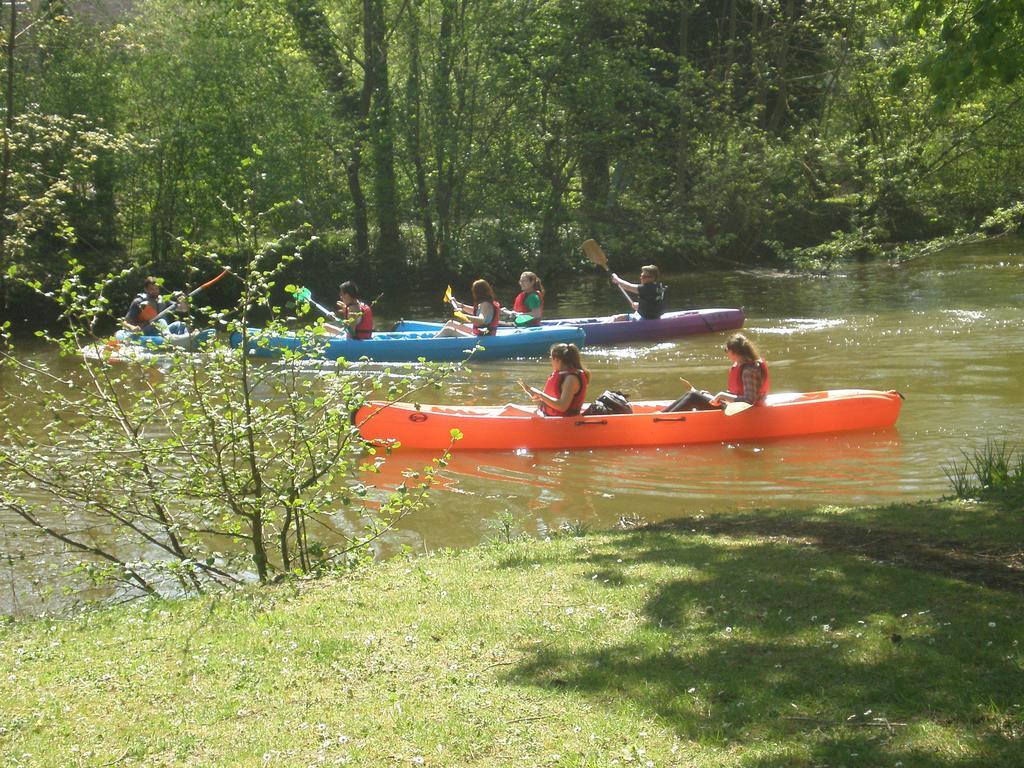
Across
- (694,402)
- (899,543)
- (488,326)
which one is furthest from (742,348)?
(488,326)

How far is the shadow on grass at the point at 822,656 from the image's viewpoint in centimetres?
325

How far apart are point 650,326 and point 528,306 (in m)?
1.97

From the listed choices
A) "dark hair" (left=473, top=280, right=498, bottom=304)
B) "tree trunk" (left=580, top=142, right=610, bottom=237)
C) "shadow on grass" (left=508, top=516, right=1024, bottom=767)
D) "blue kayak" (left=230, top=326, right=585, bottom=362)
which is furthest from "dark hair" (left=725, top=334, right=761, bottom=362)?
"tree trunk" (left=580, top=142, right=610, bottom=237)

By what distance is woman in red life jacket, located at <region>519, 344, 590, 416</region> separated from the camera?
1056cm

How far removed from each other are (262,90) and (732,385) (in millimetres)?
14197

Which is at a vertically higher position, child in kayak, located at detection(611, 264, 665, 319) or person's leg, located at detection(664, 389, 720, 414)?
child in kayak, located at detection(611, 264, 665, 319)

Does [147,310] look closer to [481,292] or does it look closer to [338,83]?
[481,292]

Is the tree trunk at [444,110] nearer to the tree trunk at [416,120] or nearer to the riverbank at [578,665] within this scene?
the tree trunk at [416,120]

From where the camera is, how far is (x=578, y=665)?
407cm

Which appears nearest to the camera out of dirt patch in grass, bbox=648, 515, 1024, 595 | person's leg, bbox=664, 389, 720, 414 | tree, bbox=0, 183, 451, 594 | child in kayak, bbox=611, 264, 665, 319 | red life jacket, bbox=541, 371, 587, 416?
dirt patch in grass, bbox=648, 515, 1024, 595

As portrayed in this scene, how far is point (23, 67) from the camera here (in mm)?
19547

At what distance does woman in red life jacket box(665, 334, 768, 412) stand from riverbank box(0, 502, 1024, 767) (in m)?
4.71

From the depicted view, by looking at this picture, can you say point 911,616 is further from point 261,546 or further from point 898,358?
point 898,358

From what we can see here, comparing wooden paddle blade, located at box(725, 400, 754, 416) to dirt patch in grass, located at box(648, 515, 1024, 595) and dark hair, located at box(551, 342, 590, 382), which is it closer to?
dark hair, located at box(551, 342, 590, 382)
